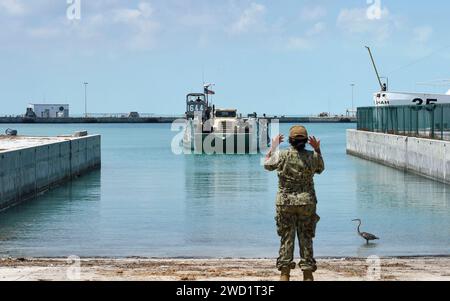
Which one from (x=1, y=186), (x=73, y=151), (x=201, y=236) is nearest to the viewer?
(x=201, y=236)

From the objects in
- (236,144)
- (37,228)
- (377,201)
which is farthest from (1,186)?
(236,144)

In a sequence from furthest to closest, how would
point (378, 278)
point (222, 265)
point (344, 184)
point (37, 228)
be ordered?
point (344, 184)
point (37, 228)
point (222, 265)
point (378, 278)

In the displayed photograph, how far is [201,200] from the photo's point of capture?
4575 cm

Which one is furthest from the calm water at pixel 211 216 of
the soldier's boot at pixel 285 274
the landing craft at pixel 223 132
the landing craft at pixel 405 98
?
the landing craft at pixel 405 98

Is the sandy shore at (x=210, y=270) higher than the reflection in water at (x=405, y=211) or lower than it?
higher

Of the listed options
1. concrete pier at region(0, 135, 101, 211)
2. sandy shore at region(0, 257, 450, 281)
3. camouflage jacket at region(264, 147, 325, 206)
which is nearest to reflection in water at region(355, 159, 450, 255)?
sandy shore at region(0, 257, 450, 281)

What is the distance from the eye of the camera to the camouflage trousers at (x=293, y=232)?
48.3ft

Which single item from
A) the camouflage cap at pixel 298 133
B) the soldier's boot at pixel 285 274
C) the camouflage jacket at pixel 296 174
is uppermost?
the camouflage cap at pixel 298 133

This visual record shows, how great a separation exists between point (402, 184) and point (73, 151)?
65.7ft

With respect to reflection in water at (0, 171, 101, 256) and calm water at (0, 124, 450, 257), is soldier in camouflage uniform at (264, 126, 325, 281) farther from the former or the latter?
reflection in water at (0, 171, 101, 256)

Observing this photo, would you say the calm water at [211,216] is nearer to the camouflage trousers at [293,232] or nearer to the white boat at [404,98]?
the camouflage trousers at [293,232]

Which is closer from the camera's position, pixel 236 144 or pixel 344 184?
pixel 344 184

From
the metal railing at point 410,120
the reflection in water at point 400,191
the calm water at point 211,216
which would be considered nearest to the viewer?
the calm water at point 211,216
